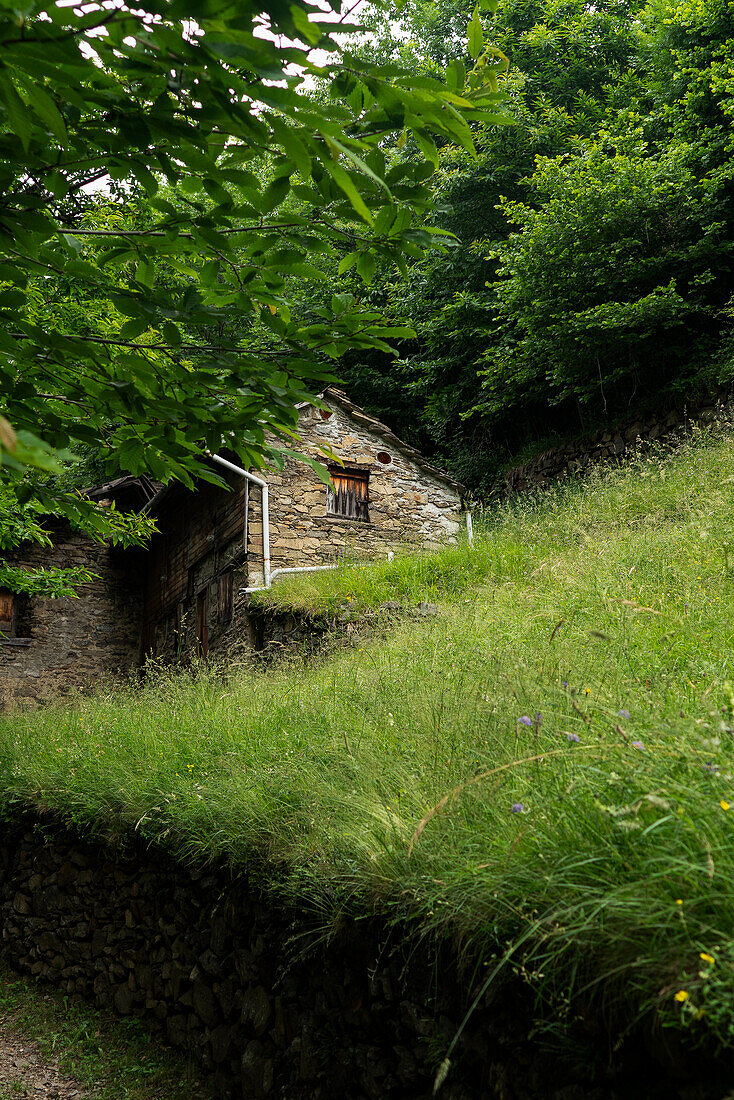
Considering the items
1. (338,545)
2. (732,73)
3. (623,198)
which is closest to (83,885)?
(338,545)

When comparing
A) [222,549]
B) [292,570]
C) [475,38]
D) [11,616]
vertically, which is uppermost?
[475,38]

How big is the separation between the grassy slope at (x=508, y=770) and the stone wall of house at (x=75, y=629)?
8.74 meters

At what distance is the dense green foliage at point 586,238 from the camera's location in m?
14.8

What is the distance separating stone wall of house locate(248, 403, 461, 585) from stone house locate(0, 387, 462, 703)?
2 centimetres

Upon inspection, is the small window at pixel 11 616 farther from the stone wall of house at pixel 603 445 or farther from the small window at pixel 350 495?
the stone wall of house at pixel 603 445

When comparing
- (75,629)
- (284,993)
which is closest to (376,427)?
(75,629)

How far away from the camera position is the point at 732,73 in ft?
46.1

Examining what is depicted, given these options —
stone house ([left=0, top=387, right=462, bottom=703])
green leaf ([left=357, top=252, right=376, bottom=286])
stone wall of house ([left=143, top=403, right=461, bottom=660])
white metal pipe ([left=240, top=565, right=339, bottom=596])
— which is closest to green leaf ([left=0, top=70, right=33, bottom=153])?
green leaf ([left=357, top=252, right=376, bottom=286])

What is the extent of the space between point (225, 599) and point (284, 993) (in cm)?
1062

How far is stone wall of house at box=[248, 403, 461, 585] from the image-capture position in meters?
13.7

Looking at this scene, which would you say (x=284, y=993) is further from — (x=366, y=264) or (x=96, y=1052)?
(x=366, y=264)

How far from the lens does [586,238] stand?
15.4m

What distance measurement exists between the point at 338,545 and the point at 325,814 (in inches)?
416

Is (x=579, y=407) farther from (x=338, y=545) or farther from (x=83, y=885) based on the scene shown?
(x=83, y=885)
